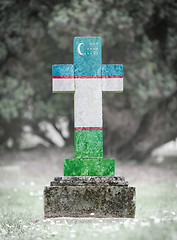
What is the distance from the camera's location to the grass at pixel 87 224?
3209 mm

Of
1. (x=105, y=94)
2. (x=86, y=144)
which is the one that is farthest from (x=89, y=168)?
(x=105, y=94)

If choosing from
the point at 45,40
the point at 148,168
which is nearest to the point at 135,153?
the point at 148,168

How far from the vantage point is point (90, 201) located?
4.09m

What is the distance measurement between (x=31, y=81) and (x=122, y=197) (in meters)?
6.54

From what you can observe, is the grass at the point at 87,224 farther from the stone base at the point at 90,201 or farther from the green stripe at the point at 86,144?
the green stripe at the point at 86,144

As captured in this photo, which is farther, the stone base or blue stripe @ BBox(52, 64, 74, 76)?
blue stripe @ BBox(52, 64, 74, 76)

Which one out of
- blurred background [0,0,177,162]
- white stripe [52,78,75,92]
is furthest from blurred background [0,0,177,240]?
white stripe [52,78,75,92]

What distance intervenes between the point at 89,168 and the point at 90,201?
0.50 meters

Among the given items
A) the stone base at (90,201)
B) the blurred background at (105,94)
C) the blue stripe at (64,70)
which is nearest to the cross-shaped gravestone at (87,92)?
the blue stripe at (64,70)

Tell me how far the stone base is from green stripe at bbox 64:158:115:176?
1.02 ft

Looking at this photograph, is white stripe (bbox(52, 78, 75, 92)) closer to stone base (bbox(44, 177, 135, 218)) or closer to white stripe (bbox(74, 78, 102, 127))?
white stripe (bbox(74, 78, 102, 127))

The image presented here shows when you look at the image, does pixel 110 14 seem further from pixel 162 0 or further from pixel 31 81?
pixel 31 81

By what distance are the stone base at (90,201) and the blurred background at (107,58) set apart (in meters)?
5.34

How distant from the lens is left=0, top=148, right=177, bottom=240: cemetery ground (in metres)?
3.38
